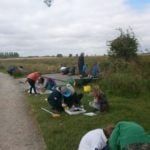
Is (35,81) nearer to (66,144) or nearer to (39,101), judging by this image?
(39,101)

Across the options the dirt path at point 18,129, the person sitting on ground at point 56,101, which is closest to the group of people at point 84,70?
the dirt path at point 18,129

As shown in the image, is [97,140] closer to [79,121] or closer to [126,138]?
[126,138]

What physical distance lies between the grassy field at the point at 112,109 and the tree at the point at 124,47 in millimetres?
3341

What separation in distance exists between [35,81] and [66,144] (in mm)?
11895

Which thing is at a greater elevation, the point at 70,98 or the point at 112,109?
the point at 70,98

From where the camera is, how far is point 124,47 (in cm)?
2855

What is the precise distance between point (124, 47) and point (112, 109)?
1357 cm

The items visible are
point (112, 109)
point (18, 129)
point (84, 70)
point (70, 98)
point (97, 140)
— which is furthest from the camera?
point (84, 70)

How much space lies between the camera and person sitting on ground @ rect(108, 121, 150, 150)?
6792 mm

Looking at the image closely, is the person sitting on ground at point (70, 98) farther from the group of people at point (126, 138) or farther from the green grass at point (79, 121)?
the group of people at point (126, 138)

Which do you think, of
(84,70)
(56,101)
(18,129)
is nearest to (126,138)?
(18,129)

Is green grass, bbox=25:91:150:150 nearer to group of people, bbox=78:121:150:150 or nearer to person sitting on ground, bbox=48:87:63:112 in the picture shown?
person sitting on ground, bbox=48:87:63:112

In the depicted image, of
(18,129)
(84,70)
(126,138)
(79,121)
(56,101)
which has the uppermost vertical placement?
(126,138)

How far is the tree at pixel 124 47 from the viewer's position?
2880 centimetres
